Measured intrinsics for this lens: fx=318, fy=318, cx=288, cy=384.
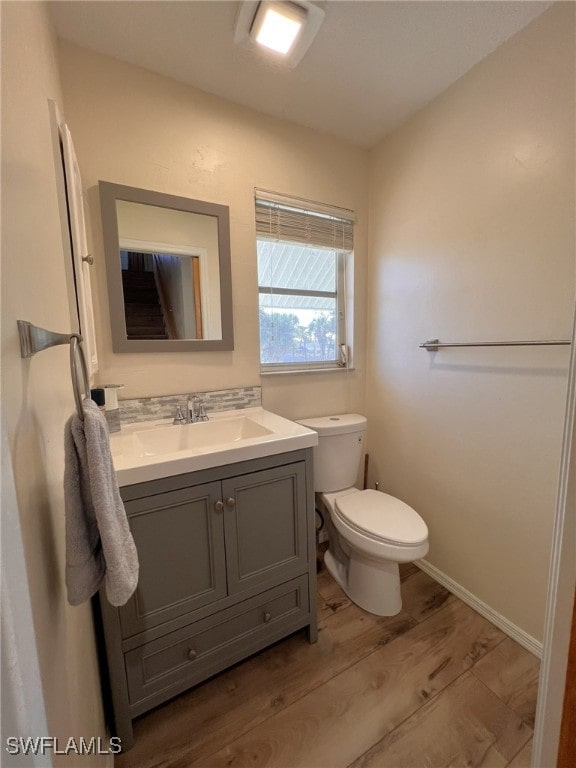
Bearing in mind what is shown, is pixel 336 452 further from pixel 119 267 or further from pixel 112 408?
pixel 119 267

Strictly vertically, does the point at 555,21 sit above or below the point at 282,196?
above

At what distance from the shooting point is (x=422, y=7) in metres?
1.11

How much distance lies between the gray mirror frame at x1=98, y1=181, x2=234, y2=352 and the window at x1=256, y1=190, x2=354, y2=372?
0.68 feet

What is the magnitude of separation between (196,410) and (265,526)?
2.05 feet

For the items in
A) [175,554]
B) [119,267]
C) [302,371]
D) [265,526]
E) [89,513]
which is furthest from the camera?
[302,371]

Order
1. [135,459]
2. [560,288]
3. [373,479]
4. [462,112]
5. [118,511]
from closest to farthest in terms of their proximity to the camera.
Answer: [118,511] → [135,459] → [560,288] → [462,112] → [373,479]

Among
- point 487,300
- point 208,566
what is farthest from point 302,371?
point 208,566

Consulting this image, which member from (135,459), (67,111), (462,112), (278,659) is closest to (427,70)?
(462,112)

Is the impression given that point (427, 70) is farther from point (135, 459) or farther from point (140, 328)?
point (135, 459)

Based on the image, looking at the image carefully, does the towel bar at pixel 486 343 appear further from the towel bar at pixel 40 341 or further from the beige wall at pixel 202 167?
the towel bar at pixel 40 341

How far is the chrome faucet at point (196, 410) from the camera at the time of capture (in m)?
1.49

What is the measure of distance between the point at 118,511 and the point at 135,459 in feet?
1.28

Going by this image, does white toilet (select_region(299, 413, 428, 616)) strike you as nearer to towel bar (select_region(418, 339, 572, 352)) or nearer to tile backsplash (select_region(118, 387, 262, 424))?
tile backsplash (select_region(118, 387, 262, 424))

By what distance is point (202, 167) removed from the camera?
149cm
